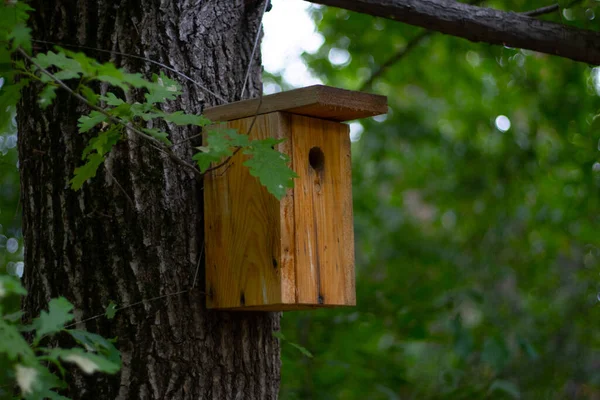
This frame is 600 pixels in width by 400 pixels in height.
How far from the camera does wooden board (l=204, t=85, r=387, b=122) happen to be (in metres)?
2.12

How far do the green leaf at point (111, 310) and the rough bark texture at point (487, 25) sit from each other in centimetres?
120

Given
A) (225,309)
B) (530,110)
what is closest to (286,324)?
(225,309)

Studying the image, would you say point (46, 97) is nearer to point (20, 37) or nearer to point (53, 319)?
point (20, 37)

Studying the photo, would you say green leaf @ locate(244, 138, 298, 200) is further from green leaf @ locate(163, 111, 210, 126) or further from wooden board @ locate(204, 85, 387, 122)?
wooden board @ locate(204, 85, 387, 122)

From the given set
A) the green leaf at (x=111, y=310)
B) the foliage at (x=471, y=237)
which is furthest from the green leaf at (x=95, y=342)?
the foliage at (x=471, y=237)

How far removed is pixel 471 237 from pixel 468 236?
4.5 inches

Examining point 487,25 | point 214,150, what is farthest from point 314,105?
point 487,25

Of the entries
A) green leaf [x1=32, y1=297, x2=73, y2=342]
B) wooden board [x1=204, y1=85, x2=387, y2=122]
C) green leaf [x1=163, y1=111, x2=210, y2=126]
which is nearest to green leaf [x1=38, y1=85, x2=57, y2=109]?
green leaf [x1=163, y1=111, x2=210, y2=126]

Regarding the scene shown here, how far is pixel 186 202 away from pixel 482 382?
400cm

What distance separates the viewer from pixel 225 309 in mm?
2209

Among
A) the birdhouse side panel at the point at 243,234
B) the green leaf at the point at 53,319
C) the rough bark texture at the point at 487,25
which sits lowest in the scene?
the green leaf at the point at 53,319

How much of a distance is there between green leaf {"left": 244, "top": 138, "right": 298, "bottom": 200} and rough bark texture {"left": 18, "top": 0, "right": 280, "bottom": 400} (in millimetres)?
510

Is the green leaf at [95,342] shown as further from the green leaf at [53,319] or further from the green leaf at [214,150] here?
the green leaf at [214,150]

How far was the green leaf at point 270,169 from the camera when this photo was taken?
1757 mm
